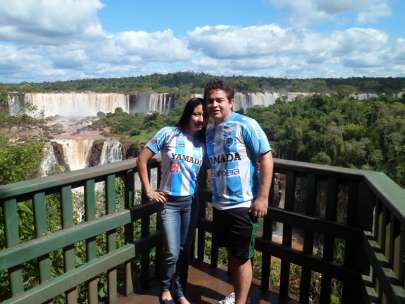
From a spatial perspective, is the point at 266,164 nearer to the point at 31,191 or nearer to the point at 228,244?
the point at 228,244

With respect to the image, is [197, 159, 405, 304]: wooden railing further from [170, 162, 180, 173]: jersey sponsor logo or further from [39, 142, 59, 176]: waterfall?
[39, 142, 59, 176]: waterfall

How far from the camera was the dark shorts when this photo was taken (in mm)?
2551

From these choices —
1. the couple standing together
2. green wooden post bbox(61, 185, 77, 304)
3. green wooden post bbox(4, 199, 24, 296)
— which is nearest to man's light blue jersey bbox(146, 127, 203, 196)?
the couple standing together

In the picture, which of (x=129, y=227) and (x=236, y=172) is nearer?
(x=236, y=172)

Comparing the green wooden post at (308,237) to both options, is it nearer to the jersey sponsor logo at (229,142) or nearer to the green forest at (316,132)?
the jersey sponsor logo at (229,142)

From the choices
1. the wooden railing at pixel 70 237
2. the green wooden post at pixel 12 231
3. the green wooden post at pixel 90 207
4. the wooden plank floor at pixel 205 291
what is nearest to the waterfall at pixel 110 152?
the wooden plank floor at pixel 205 291

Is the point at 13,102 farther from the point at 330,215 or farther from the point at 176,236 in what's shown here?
the point at 330,215

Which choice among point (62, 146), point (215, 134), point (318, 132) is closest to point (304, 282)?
point (215, 134)

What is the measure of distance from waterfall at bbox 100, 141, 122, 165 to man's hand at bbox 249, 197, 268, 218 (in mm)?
33385

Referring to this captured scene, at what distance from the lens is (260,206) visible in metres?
2.49

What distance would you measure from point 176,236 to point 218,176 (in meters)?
0.53

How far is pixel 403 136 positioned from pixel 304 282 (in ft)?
136

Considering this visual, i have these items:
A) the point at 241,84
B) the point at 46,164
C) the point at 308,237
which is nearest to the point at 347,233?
the point at 308,237

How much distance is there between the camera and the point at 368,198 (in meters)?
2.72
